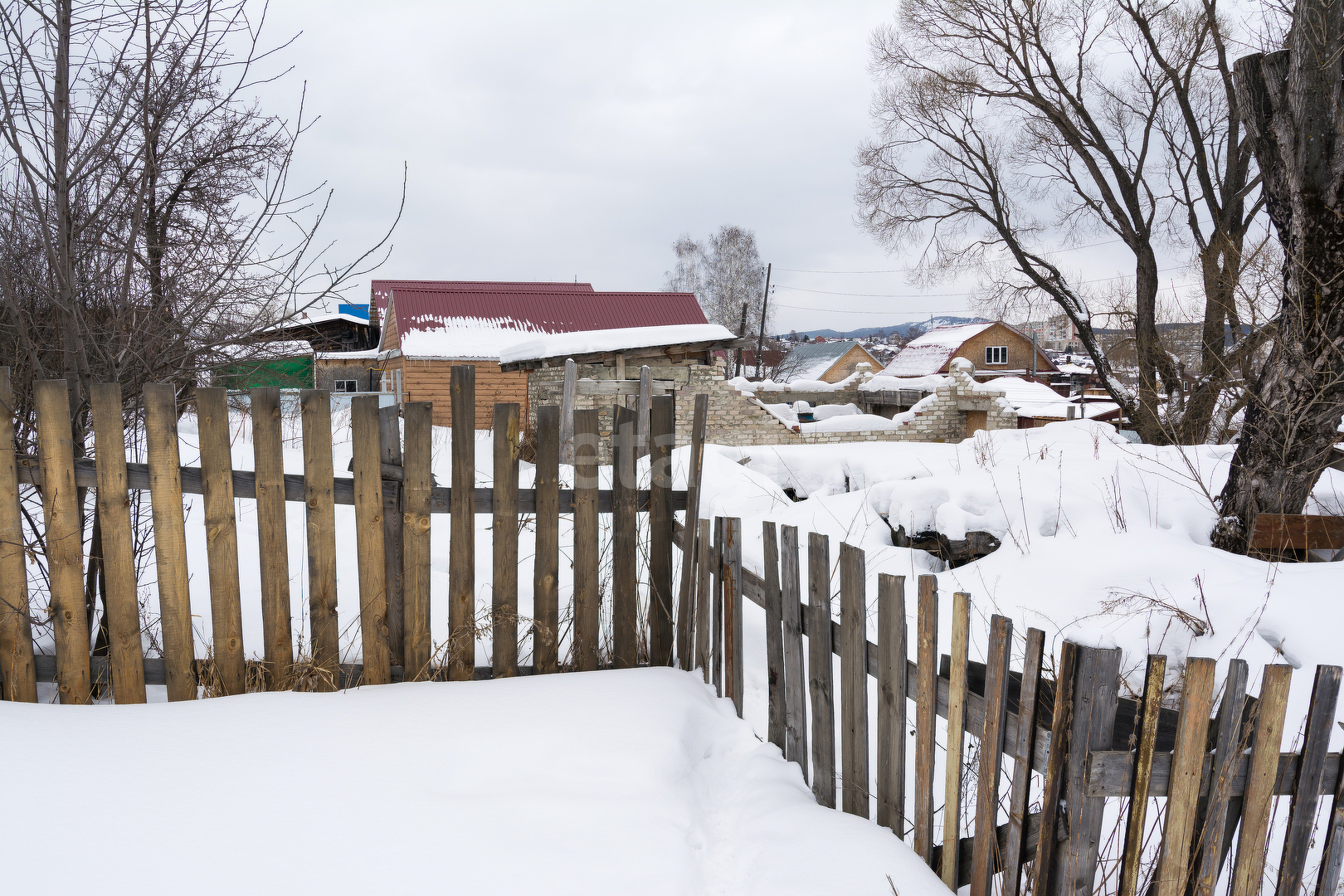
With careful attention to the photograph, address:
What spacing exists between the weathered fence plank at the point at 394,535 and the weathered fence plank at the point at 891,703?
199 centimetres

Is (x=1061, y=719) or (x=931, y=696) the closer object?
(x=1061, y=719)

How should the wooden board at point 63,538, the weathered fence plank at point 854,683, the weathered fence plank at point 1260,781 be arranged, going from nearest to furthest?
the weathered fence plank at point 1260,781 < the weathered fence plank at point 854,683 < the wooden board at point 63,538

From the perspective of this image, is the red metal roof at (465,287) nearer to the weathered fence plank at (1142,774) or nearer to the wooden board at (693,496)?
the wooden board at (693,496)

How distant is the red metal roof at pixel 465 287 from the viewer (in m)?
22.6

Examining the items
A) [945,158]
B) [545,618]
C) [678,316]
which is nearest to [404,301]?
[678,316]

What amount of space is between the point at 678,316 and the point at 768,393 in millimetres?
4142

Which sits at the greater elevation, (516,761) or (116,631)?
(116,631)

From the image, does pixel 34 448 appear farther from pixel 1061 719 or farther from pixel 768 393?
pixel 768 393

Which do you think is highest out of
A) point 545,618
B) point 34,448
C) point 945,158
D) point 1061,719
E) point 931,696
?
point 945,158

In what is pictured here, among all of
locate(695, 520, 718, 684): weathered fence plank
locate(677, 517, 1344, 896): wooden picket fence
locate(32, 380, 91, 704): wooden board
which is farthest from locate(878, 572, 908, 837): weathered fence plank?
locate(32, 380, 91, 704): wooden board

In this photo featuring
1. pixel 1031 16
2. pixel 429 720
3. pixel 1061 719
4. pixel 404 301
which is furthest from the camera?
pixel 404 301

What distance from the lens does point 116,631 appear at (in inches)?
120

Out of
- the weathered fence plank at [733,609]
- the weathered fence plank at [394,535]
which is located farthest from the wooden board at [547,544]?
the weathered fence plank at [733,609]

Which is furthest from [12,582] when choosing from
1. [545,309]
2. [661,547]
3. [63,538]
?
[545,309]
